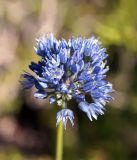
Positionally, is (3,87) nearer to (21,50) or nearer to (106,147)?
(21,50)

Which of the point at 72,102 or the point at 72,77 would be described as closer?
the point at 72,77

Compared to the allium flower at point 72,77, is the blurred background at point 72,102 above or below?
above

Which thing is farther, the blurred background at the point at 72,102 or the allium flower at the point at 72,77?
the blurred background at the point at 72,102

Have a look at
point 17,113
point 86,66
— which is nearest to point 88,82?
point 86,66

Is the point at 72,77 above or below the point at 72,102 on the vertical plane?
below

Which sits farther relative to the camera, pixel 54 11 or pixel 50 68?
pixel 54 11
